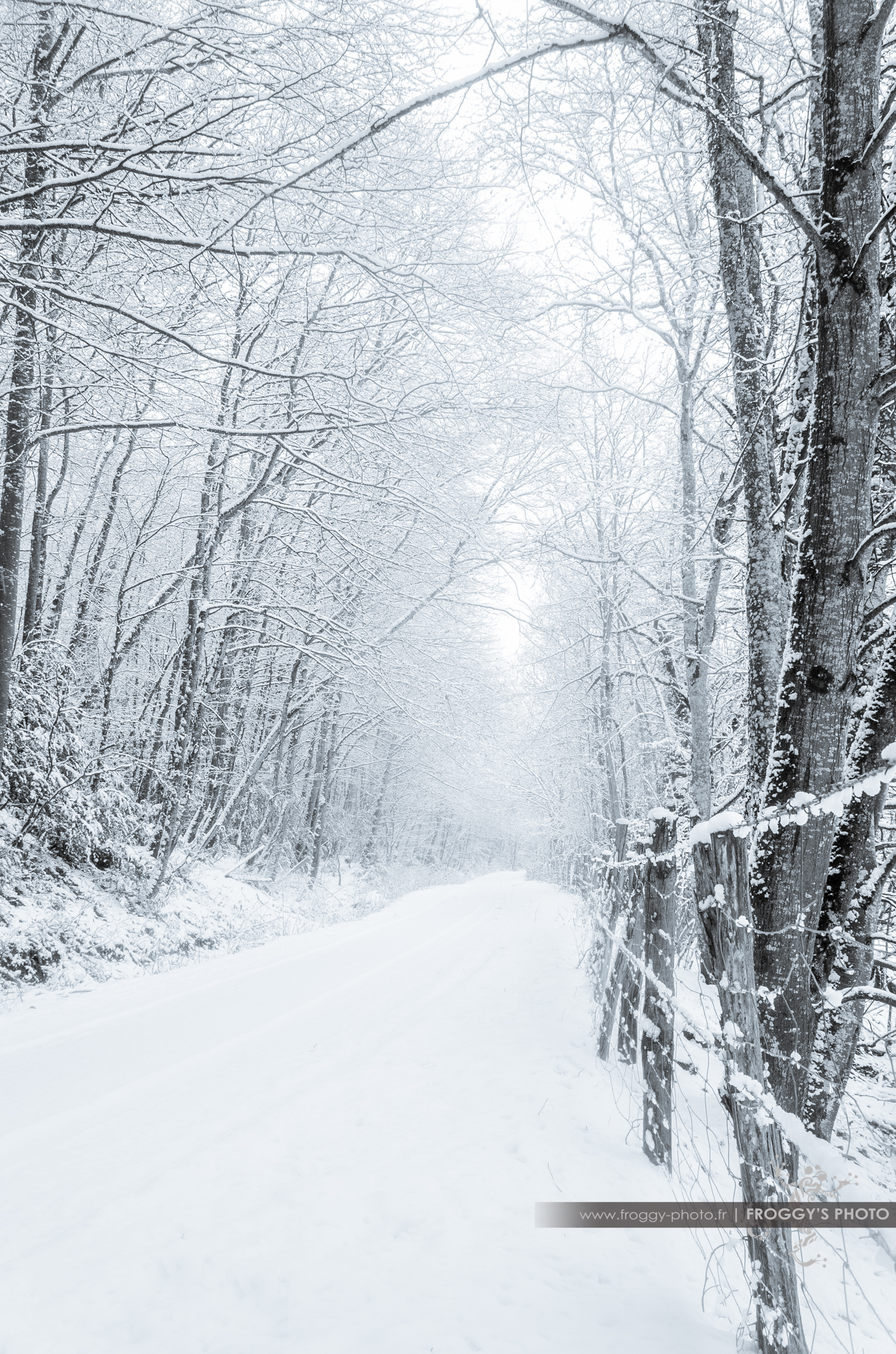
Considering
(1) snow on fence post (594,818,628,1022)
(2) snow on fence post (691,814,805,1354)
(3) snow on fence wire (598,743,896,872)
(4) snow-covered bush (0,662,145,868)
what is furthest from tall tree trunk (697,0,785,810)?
(4) snow-covered bush (0,662,145,868)

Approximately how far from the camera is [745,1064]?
2.14 meters

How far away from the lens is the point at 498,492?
1357 centimetres

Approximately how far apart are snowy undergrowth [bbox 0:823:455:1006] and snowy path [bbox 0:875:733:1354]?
108 centimetres

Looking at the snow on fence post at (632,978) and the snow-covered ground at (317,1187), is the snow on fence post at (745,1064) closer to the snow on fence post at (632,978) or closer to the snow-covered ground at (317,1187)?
the snow-covered ground at (317,1187)

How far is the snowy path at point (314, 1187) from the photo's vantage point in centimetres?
239

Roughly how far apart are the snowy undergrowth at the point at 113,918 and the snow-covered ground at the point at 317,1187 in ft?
3.14

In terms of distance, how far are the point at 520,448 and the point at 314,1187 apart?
427 inches

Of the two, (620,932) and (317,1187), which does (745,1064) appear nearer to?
(317,1187)

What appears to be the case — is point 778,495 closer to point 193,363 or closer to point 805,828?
point 805,828

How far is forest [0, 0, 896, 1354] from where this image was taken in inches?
117

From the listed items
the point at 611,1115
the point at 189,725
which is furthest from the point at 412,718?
the point at 611,1115

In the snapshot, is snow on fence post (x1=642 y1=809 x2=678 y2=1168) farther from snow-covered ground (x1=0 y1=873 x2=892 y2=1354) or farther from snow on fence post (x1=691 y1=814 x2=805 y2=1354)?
snow on fence post (x1=691 y1=814 x2=805 y2=1354)

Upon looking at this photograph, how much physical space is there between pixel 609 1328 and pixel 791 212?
4347mm

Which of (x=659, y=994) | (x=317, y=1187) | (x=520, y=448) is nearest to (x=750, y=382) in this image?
(x=659, y=994)
